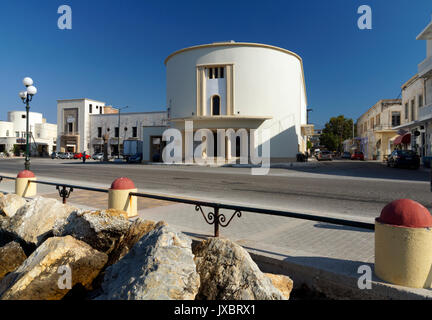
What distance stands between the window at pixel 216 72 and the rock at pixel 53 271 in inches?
1258

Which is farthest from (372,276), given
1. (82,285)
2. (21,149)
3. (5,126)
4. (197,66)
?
(5,126)

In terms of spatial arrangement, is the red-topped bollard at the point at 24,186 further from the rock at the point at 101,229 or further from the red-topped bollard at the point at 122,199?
the rock at the point at 101,229

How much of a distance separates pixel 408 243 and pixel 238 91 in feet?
105

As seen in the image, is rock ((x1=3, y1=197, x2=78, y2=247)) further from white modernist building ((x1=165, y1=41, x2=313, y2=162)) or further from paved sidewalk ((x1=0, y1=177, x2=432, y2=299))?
white modernist building ((x1=165, y1=41, x2=313, y2=162))

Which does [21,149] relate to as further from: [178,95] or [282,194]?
[282,194]

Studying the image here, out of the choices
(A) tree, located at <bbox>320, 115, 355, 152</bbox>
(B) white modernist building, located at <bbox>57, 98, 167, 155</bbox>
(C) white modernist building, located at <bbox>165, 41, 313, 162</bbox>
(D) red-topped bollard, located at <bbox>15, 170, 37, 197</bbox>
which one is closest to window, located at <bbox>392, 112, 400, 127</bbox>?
(C) white modernist building, located at <bbox>165, 41, 313, 162</bbox>

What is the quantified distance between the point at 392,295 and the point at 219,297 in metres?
1.73

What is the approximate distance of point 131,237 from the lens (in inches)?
172

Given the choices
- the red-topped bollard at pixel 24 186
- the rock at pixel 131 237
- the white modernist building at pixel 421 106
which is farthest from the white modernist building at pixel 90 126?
the rock at pixel 131 237

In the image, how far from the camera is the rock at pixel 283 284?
3.25 m

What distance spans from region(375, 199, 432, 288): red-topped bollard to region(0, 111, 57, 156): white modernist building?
78305 mm

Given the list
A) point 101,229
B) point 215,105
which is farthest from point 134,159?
point 101,229

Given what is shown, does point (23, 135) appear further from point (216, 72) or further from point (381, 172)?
point (381, 172)

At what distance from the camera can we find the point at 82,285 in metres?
4.10
